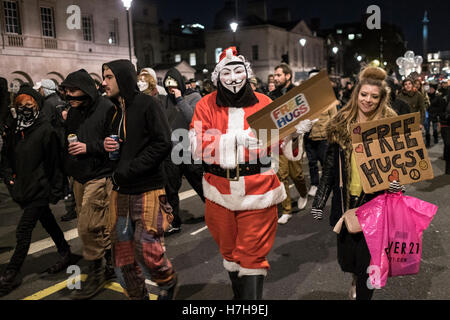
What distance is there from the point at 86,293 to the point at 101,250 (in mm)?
412

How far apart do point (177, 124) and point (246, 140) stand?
2.81 meters

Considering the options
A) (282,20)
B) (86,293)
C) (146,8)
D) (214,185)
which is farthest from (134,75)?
(282,20)

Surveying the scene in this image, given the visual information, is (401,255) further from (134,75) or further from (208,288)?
(134,75)

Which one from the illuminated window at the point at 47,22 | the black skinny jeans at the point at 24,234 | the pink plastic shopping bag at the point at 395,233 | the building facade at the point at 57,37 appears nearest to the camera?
the pink plastic shopping bag at the point at 395,233

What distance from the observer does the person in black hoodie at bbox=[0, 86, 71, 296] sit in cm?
437

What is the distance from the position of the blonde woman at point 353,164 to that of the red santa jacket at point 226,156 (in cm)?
44

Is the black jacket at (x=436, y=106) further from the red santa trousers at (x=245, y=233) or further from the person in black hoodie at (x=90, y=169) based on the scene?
the person in black hoodie at (x=90, y=169)

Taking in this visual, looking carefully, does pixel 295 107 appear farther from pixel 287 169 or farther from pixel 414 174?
pixel 287 169

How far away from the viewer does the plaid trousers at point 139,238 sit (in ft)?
Answer: 10.8

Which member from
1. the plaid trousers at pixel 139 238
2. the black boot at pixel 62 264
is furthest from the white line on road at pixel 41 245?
the plaid trousers at pixel 139 238

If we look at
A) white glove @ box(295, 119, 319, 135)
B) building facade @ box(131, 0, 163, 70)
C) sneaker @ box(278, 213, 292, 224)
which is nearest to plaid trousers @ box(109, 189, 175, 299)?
white glove @ box(295, 119, 319, 135)

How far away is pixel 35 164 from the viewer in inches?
176

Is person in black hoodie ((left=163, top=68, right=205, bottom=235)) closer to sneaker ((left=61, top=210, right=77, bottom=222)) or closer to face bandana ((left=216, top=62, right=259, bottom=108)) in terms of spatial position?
sneaker ((left=61, top=210, right=77, bottom=222))

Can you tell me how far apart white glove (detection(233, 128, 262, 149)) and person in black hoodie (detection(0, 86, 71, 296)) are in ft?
7.55
